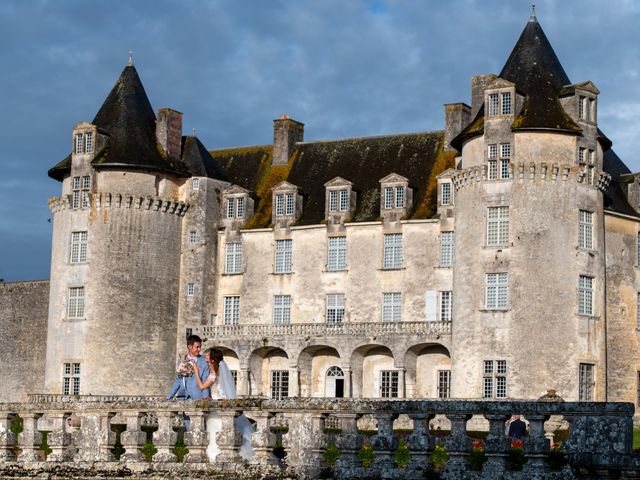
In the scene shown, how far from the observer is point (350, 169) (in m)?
54.4

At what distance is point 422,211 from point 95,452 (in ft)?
114

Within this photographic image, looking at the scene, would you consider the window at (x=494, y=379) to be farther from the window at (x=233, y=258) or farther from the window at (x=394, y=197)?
the window at (x=233, y=258)

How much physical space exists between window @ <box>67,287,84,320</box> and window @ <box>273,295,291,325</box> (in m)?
7.82

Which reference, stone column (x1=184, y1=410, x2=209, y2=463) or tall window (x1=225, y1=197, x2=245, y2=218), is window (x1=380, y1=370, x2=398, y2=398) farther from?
stone column (x1=184, y1=410, x2=209, y2=463)

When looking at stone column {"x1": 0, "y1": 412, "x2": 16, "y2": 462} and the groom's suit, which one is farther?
stone column {"x1": 0, "y1": 412, "x2": 16, "y2": 462}

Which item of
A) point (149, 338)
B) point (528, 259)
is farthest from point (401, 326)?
point (149, 338)

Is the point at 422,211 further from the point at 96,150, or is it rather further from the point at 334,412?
the point at 334,412

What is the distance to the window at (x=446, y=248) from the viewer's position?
4978 cm

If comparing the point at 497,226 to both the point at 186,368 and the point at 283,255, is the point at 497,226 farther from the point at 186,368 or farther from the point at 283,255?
the point at 186,368

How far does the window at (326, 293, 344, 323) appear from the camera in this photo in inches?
2042

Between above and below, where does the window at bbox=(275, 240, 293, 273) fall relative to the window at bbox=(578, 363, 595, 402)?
above

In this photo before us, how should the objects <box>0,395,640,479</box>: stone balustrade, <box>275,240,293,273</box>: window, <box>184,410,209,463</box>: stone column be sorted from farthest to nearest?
<box>275,240,293,273</box>: window
<box>184,410,209,463</box>: stone column
<box>0,395,640,479</box>: stone balustrade

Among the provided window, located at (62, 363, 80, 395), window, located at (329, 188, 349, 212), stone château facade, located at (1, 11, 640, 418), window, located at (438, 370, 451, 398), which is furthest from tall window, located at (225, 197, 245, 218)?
window, located at (438, 370, 451, 398)

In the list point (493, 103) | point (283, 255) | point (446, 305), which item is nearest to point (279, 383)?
point (283, 255)
